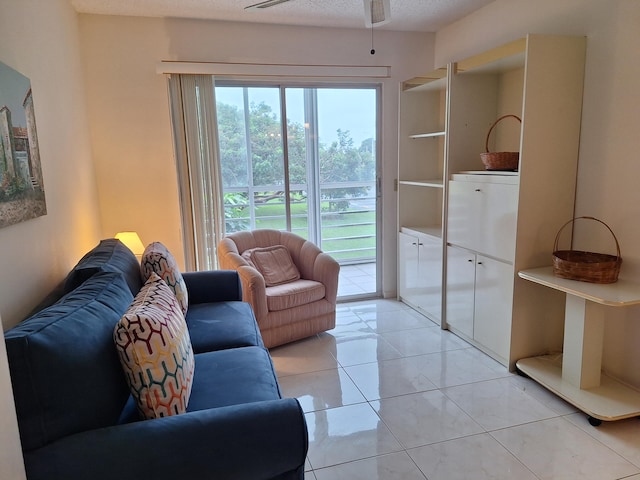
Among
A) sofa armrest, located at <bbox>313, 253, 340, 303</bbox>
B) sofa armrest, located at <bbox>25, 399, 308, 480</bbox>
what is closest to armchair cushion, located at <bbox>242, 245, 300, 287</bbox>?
sofa armrest, located at <bbox>313, 253, 340, 303</bbox>

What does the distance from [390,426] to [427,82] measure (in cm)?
264

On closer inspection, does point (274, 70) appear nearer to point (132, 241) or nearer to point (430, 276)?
point (132, 241)

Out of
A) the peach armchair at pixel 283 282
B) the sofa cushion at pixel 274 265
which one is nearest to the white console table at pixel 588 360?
the peach armchair at pixel 283 282


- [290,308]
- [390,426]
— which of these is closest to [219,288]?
[290,308]

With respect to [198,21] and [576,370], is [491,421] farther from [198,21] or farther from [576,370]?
[198,21]

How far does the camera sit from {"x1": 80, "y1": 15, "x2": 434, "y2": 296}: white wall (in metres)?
3.26

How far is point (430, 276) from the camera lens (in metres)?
3.56

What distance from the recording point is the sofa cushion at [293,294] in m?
3.05

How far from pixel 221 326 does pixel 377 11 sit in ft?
6.14

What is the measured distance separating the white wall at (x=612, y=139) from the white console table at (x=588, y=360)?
206mm

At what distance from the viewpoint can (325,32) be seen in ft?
12.0

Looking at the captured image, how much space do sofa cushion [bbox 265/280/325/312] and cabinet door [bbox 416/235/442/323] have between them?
941 millimetres

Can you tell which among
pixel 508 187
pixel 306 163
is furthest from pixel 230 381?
pixel 306 163

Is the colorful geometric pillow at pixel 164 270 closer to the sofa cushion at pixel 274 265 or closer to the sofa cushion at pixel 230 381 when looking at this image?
the sofa cushion at pixel 230 381
